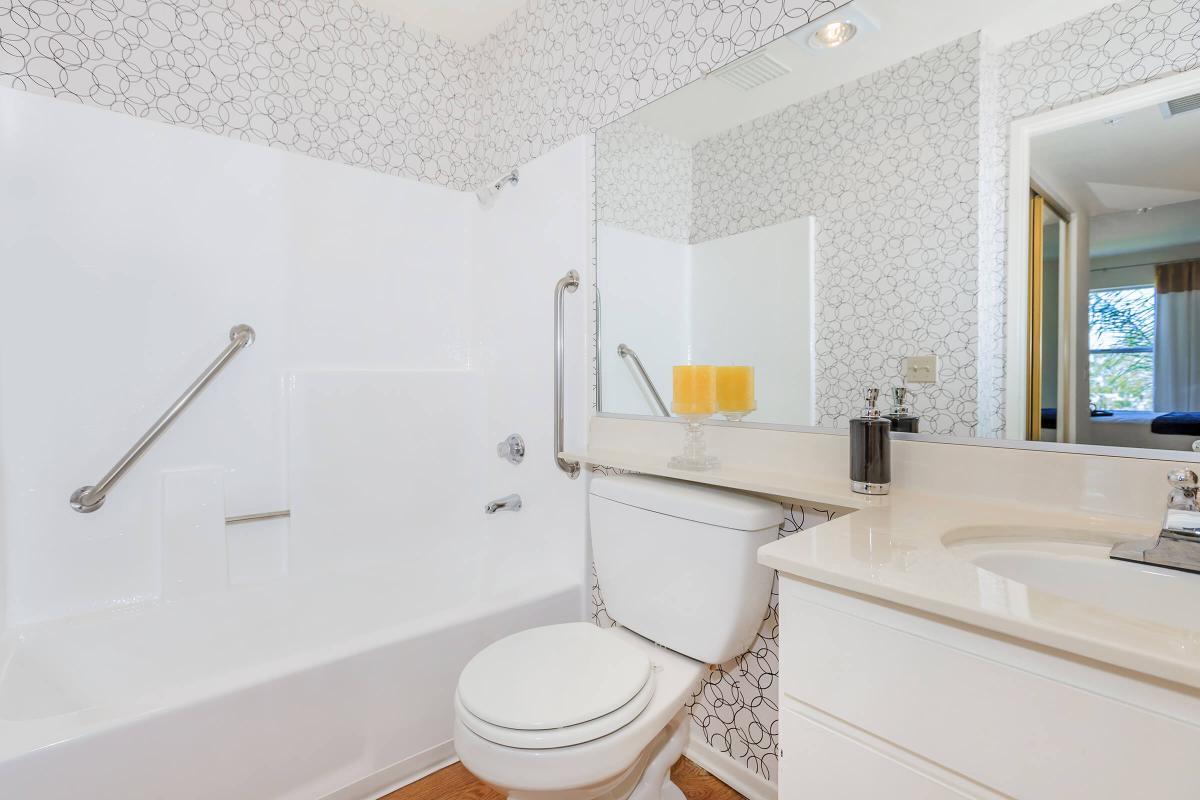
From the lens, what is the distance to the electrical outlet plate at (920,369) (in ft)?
3.76

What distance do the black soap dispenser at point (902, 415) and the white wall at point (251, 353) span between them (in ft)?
3.08

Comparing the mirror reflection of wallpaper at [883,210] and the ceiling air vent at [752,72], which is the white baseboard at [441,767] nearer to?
the mirror reflection of wallpaper at [883,210]

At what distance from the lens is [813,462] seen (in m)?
1.30

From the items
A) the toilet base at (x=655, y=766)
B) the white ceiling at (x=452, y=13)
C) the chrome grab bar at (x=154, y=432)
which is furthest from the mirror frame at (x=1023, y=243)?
the chrome grab bar at (x=154, y=432)

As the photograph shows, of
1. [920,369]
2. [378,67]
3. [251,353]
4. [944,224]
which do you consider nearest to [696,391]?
[920,369]

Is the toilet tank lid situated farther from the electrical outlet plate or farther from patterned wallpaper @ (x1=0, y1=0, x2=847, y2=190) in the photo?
patterned wallpaper @ (x1=0, y1=0, x2=847, y2=190)

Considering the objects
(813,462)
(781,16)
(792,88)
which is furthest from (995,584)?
(781,16)

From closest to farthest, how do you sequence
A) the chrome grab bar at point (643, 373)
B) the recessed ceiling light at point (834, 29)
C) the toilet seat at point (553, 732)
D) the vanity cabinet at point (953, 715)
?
the vanity cabinet at point (953, 715)
the toilet seat at point (553, 732)
the recessed ceiling light at point (834, 29)
the chrome grab bar at point (643, 373)

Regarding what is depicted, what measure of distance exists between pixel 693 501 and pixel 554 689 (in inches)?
18.4

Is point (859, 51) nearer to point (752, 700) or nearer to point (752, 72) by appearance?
point (752, 72)

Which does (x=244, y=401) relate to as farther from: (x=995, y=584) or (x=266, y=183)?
(x=995, y=584)

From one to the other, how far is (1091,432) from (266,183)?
221 centimetres

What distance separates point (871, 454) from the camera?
1086mm

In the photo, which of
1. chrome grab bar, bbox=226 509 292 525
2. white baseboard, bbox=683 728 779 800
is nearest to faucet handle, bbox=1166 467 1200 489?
white baseboard, bbox=683 728 779 800
